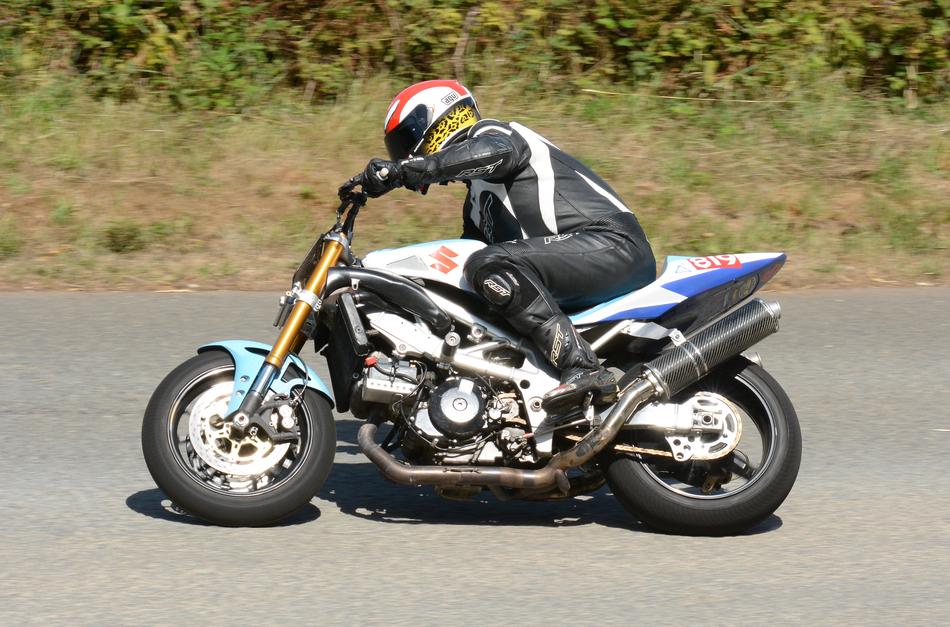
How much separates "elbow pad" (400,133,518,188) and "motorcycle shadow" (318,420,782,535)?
4.13 feet

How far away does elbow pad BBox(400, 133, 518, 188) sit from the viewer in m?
4.79

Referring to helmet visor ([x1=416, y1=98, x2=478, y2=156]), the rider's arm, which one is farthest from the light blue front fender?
helmet visor ([x1=416, y1=98, x2=478, y2=156])

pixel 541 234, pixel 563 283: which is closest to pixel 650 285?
pixel 563 283

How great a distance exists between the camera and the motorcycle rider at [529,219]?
4848mm

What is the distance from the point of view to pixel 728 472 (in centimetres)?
509

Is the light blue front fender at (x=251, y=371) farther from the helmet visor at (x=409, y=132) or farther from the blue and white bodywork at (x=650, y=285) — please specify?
the helmet visor at (x=409, y=132)

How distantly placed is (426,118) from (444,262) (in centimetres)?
53

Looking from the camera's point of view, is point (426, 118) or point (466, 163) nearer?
point (466, 163)

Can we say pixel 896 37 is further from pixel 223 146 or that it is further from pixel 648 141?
pixel 223 146

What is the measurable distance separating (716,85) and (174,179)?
5099mm

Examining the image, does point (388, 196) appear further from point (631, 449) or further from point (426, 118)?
point (631, 449)

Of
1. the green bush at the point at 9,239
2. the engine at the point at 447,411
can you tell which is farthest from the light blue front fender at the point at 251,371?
the green bush at the point at 9,239

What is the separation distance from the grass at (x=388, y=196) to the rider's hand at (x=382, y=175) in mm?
4163

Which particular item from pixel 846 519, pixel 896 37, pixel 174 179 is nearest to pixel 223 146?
pixel 174 179
